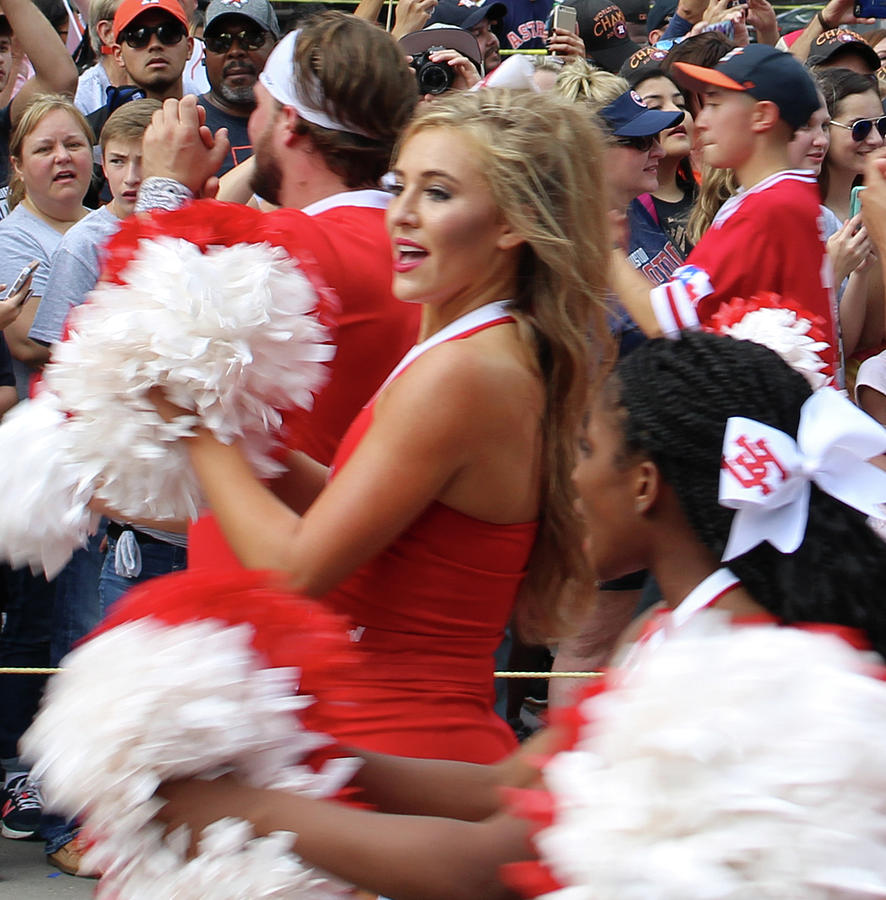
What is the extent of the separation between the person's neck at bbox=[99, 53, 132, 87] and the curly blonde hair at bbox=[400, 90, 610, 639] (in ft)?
12.5

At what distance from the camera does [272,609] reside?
4.37ft

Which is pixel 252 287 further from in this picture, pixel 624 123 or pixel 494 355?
pixel 624 123

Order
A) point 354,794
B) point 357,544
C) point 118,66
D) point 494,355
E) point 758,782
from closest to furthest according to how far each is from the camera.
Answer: point 758,782, point 354,794, point 357,544, point 494,355, point 118,66

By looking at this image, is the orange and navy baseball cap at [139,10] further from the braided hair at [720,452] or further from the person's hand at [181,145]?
the braided hair at [720,452]

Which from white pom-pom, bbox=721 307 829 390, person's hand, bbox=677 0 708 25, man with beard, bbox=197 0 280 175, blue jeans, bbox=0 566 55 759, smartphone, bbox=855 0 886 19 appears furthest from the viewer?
person's hand, bbox=677 0 708 25

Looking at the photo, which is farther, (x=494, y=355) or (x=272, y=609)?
(x=494, y=355)

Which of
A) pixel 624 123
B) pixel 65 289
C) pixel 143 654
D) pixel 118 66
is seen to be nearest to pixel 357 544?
pixel 143 654

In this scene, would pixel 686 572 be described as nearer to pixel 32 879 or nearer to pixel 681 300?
pixel 681 300

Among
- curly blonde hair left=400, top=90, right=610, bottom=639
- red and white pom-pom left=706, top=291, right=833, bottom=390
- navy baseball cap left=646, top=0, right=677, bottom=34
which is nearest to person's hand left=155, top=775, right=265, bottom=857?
curly blonde hair left=400, top=90, right=610, bottom=639

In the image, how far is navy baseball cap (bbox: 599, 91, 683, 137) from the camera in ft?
13.8

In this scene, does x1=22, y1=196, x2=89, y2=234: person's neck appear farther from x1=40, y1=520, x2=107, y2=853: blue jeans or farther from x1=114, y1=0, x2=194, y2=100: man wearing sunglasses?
x1=40, y1=520, x2=107, y2=853: blue jeans

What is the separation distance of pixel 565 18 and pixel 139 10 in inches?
79.0

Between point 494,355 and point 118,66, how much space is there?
13.7ft

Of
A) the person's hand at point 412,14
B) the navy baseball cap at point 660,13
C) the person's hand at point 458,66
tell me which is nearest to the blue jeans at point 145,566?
the person's hand at point 458,66
